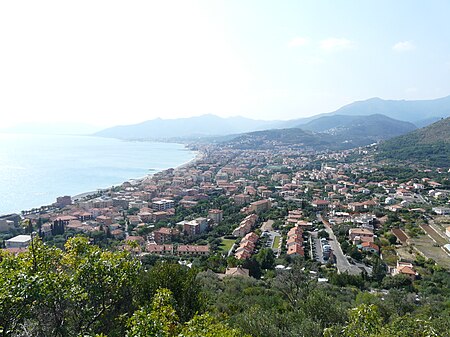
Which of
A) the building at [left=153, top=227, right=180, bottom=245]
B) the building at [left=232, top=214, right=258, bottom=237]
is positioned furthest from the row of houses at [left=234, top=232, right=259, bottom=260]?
the building at [left=153, top=227, right=180, bottom=245]

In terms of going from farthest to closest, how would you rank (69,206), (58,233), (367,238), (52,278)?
(69,206) → (58,233) → (367,238) → (52,278)

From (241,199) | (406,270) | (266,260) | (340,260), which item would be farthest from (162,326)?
(241,199)

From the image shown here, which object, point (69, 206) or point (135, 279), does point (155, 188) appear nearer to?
point (69, 206)

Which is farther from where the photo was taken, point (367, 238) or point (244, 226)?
point (244, 226)

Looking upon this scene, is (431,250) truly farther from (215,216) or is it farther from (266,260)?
(215,216)

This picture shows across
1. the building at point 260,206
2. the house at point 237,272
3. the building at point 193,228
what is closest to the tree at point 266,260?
the house at point 237,272

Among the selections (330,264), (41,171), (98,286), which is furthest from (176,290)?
(41,171)
